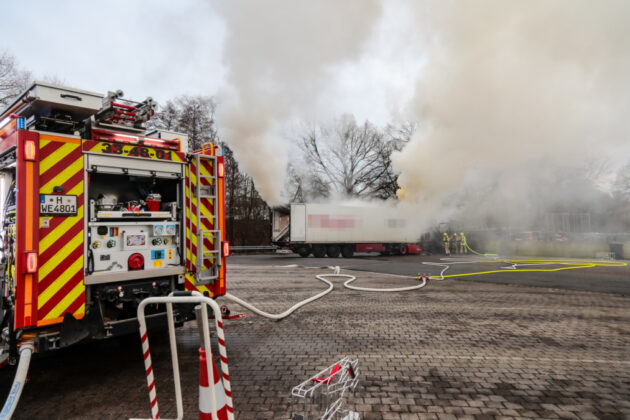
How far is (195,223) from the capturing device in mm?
5090

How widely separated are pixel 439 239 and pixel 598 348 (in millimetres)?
22592

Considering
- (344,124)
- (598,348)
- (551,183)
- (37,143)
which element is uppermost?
(344,124)

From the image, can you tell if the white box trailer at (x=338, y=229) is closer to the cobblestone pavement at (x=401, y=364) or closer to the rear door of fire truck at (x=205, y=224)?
the cobblestone pavement at (x=401, y=364)

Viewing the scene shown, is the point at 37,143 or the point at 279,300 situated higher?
the point at 37,143

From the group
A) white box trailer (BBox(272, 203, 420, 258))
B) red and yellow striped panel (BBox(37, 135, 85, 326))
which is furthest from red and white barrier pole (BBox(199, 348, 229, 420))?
white box trailer (BBox(272, 203, 420, 258))

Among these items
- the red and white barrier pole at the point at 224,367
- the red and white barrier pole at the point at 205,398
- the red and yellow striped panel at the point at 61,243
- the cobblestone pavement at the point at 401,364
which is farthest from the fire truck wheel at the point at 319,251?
the red and white barrier pole at the point at 224,367

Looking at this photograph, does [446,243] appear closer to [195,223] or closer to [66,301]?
[195,223]

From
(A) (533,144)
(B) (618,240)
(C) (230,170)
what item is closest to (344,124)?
(C) (230,170)

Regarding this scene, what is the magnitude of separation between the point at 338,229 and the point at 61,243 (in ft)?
64.0

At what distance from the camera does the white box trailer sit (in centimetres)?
2206

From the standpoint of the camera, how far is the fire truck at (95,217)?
146 inches

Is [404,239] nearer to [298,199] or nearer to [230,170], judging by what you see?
[298,199]

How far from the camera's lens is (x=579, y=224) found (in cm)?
3005

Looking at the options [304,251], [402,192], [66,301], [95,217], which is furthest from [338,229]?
[66,301]
